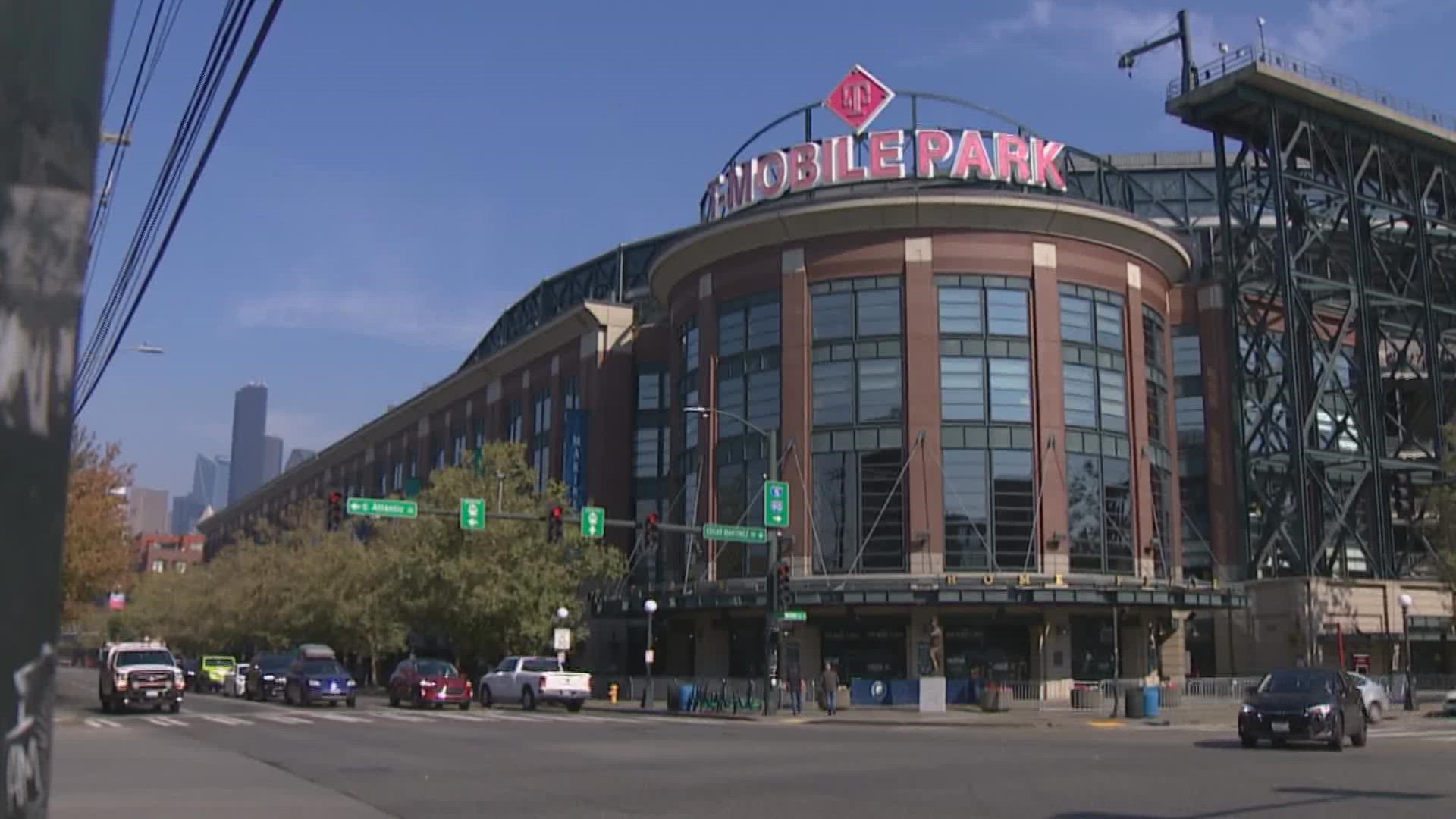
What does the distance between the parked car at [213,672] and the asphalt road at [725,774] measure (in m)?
37.1

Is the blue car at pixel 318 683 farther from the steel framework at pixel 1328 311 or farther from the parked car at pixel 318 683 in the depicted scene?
the steel framework at pixel 1328 311

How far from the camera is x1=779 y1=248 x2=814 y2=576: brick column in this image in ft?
169

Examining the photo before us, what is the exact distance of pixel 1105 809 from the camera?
15195 millimetres

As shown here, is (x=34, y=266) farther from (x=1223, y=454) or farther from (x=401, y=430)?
(x=401, y=430)

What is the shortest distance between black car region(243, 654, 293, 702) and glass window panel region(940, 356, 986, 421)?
89.5 ft

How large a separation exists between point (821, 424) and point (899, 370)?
3663 mm

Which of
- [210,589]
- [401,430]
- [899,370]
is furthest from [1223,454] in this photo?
[210,589]

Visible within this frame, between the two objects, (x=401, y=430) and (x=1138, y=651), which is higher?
(x=401, y=430)

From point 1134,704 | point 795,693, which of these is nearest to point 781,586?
point 795,693

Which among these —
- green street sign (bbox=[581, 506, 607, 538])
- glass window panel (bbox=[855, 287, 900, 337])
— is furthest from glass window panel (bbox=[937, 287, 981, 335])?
green street sign (bbox=[581, 506, 607, 538])

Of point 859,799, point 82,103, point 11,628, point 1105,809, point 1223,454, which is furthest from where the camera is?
point 1223,454

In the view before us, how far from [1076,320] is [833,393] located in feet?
33.0

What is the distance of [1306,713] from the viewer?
25594 mm

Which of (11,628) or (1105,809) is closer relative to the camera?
(11,628)
